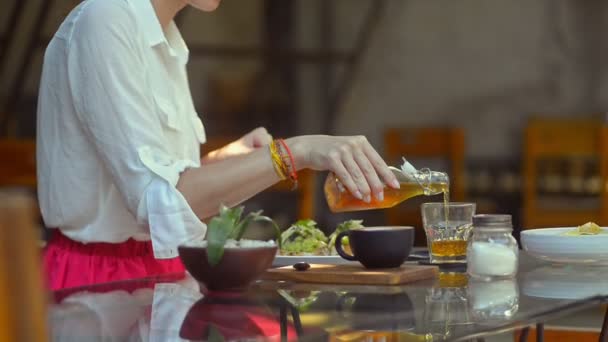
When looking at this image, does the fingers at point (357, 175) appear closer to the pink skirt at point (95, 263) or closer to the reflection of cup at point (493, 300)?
the reflection of cup at point (493, 300)

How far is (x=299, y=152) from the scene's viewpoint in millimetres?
1882

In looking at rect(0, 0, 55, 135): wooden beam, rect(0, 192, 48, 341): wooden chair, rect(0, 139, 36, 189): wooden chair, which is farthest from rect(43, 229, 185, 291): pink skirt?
rect(0, 0, 55, 135): wooden beam

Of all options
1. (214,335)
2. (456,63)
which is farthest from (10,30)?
(214,335)

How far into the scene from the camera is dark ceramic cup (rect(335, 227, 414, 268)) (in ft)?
5.71

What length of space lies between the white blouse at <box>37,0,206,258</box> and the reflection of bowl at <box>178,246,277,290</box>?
327mm

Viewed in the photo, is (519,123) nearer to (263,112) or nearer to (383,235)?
(263,112)

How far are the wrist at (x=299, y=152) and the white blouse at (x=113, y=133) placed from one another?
0.62 ft

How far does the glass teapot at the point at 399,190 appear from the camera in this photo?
1811 millimetres

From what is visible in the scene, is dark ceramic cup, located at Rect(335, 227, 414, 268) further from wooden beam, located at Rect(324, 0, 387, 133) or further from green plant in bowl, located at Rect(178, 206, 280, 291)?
wooden beam, located at Rect(324, 0, 387, 133)

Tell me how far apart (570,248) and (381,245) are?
0.34m

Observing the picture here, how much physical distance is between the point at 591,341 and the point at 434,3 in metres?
4.66

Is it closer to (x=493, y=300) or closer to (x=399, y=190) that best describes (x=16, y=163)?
(x=399, y=190)

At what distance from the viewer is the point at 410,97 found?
6891mm

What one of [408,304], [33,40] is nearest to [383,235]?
[408,304]
